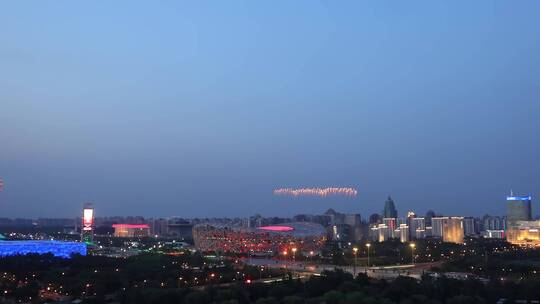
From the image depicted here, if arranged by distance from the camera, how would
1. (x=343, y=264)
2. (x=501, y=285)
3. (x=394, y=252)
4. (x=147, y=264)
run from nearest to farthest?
(x=501, y=285) < (x=147, y=264) < (x=343, y=264) < (x=394, y=252)

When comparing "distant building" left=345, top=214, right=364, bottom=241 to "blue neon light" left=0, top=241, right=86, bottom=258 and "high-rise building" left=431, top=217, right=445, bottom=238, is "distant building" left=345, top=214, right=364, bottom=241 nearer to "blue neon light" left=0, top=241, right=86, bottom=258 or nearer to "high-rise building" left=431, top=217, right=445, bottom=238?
"high-rise building" left=431, top=217, right=445, bottom=238

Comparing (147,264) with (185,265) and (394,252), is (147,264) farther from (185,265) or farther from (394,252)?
(394,252)

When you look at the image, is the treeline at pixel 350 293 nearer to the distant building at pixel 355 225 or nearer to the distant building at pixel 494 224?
the distant building at pixel 355 225

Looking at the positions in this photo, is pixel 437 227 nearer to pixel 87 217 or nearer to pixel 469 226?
pixel 469 226

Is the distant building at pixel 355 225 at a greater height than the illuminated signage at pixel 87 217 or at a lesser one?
lesser

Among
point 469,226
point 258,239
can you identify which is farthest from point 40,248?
point 469,226

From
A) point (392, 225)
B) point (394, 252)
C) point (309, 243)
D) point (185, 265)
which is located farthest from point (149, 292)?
point (392, 225)

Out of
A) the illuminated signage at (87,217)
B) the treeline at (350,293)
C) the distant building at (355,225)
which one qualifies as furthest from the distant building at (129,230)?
the treeline at (350,293)
